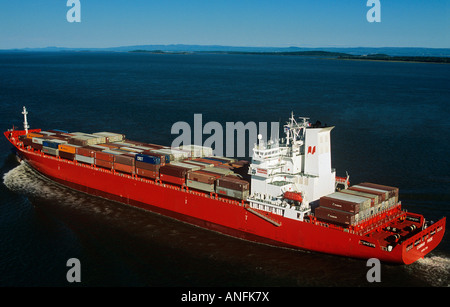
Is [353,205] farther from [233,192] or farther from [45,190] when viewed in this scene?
[45,190]

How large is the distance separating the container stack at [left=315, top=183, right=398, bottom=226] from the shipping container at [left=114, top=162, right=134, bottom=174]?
20840 millimetres

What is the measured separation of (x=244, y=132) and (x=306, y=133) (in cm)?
3297

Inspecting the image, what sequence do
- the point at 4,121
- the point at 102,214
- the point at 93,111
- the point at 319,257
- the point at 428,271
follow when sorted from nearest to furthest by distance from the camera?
the point at 428,271, the point at 319,257, the point at 102,214, the point at 4,121, the point at 93,111

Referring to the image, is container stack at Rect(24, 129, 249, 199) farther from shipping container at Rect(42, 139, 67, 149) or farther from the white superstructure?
the white superstructure

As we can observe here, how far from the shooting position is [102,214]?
40.2 meters

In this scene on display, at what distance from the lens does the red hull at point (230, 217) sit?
2938 cm

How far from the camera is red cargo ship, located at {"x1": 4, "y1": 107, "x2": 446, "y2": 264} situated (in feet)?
98.7

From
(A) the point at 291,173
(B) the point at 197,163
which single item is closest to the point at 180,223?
(B) the point at 197,163

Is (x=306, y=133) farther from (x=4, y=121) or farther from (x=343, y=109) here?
(x=4, y=121)

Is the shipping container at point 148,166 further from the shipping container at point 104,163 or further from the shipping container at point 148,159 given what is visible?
the shipping container at point 104,163

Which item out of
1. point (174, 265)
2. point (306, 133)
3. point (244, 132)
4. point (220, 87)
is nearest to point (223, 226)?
point (174, 265)

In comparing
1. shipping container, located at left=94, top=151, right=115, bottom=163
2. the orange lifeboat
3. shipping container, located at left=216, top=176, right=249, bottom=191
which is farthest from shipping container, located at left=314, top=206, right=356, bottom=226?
shipping container, located at left=94, top=151, right=115, bottom=163

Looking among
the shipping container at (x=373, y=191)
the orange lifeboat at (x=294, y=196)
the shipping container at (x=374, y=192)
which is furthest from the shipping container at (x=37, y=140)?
the shipping container at (x=373, y=191)

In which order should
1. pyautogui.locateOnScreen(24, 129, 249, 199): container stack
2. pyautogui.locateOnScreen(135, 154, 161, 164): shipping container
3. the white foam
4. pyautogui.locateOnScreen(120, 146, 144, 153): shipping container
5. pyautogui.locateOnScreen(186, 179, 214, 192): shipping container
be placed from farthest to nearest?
pyautogui.locateOnScreen(120, 146, 144, 153): shipping container
pyautogui.locateOnScreen(135, 154, 161, 164): shipping container
pyautogui.locateOnScreen(24, 129, 249, 199): container stack
pyautogui.locateOnScreen(186, 179, 214, 192): shipping container
the white foam
